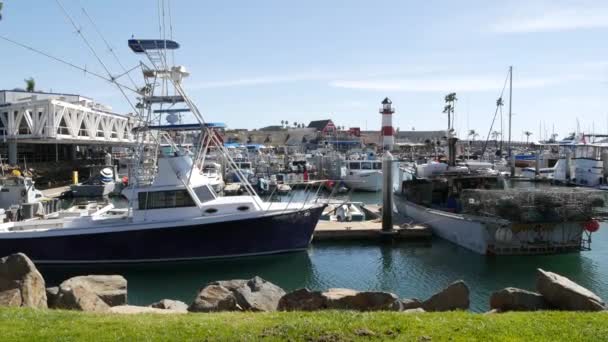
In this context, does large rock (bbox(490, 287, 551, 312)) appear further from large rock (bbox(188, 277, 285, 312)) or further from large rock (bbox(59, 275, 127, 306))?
large rock (bbox(59, 275, 127, 306))

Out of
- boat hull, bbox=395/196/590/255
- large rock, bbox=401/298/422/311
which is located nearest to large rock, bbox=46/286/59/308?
large rock, bbox=401/298/422/311

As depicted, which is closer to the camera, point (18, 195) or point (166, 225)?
point (166, 225)

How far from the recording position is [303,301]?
1106 centimetres

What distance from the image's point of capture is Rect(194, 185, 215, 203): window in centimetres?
2034

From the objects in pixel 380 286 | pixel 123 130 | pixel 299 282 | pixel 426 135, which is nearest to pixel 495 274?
pixel 380 286

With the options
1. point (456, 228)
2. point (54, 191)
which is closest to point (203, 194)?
point (456, 228)

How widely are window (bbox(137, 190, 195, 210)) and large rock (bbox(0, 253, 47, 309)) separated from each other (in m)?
8.06

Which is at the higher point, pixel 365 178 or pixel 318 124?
pixel 318 124

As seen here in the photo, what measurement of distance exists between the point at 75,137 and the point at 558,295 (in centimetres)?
5157

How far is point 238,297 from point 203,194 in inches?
372

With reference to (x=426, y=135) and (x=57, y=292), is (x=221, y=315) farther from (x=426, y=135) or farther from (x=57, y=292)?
(x=426, y=135)

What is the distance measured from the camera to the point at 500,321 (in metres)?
8.38

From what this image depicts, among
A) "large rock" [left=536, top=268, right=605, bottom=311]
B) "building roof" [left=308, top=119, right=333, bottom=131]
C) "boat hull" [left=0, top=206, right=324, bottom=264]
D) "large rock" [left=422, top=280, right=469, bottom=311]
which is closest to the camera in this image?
"large rock" [left=536, top=268, right=605, bottom=311]

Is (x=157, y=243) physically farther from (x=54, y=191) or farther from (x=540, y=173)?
(x=540, y=173)
